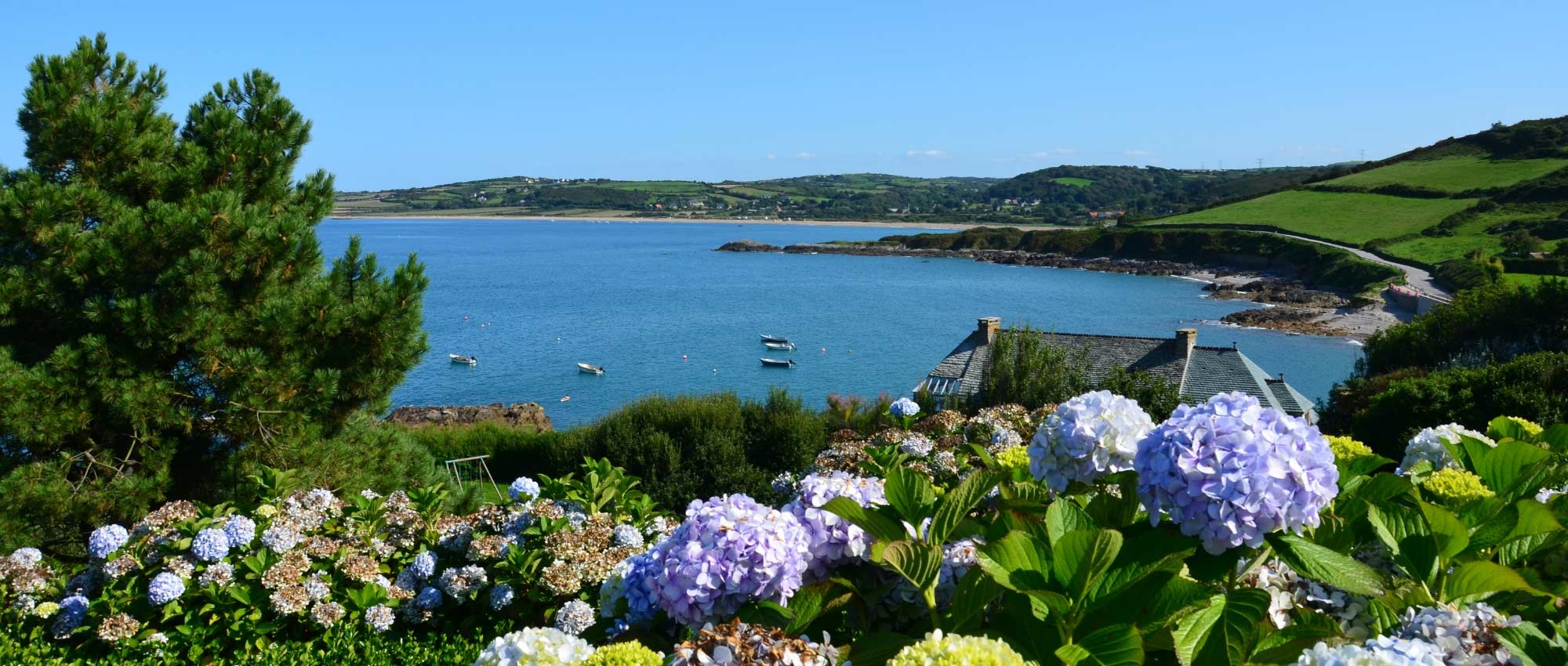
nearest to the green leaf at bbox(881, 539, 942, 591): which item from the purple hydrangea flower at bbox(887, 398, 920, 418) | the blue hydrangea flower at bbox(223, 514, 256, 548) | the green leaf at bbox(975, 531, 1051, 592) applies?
the green leaf at bbox(975, 531, 1051, 592)

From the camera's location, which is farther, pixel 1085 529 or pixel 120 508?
pixel 120 508

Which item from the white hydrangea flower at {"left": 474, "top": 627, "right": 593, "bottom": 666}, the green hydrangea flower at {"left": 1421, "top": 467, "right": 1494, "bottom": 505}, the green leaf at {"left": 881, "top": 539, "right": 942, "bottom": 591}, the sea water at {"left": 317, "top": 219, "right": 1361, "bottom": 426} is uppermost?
the green leaf at {"left": 881, "top": 539, "right": 942, "bottom": 591}

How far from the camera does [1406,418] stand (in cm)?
1239

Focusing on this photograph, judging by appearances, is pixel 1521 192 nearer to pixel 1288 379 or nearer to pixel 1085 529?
pixel 1288 379

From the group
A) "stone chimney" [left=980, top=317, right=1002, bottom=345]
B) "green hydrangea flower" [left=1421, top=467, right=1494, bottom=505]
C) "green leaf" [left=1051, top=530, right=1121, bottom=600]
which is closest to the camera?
"green leaf" [left=1051, top=530, right=1121, bottom=600]

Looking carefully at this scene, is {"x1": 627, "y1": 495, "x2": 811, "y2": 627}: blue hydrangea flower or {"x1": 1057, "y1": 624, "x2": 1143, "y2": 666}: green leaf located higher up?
{"x1": 1057, "y1": 624, "x2": 1143, "y2": 666}: green leaf

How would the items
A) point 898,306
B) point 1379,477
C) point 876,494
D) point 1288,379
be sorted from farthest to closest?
point 898,306
point 1288,379
point 876,494
point 1379,477

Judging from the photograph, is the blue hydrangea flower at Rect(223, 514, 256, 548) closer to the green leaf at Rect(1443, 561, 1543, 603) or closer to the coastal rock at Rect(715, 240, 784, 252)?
the green leaf at Rect(1443, 561, 1543, 603)

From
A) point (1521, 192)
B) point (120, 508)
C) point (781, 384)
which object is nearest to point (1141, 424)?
point (120, 508)

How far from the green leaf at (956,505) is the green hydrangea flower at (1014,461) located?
0.72 m

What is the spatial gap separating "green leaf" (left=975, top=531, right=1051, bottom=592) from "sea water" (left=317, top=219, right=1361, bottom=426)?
13493 mm

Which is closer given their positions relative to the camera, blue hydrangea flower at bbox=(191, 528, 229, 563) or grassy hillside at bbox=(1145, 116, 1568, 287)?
blue hydrangea flower at bbox=(191, 528, 229, 563)

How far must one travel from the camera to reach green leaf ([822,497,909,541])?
85.4 inches

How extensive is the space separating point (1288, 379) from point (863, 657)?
159 ft
